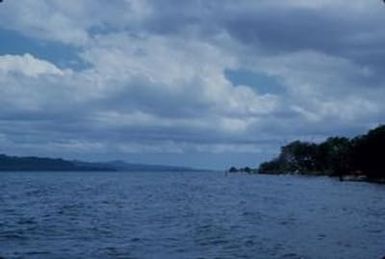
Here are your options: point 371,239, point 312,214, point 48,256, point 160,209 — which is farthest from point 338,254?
point 160,209

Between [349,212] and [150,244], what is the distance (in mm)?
30922

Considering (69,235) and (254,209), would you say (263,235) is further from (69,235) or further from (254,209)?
(254,209)

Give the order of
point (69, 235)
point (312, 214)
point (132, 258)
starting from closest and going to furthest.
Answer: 1. point (132, 258)
2. point (69, 235)
3. point (312, 214)

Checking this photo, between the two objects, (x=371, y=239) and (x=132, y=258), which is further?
(x=371, y=239)

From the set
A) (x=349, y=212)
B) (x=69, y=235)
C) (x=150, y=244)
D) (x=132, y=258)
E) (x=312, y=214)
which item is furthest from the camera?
(x=349, y=212)

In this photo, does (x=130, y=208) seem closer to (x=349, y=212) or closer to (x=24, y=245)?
(x=349, y=212)

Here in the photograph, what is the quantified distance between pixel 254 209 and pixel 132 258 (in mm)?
34508

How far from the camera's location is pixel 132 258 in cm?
2962

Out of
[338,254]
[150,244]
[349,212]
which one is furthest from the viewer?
[349,212]

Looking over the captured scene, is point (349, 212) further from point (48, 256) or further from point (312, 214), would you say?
point (48, 256)

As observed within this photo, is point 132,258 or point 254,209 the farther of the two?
point 254,209

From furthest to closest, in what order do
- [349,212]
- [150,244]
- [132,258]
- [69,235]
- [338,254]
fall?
1. [349,212]
2. [69,235]
3. [150,244]
4. [338,254]
5. [132,258]

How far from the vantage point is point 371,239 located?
129 ft

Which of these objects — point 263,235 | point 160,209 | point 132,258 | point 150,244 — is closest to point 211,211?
point 160,209
